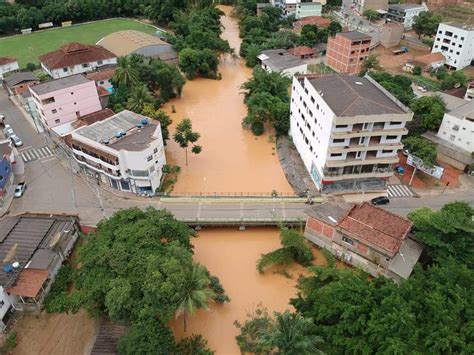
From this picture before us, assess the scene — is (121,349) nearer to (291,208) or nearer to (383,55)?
(291,208)

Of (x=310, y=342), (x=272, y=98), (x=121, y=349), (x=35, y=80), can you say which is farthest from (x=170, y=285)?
(x=35, y=80)

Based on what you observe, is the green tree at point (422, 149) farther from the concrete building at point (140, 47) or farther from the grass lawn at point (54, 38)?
the grass lawn at point (54, 38)

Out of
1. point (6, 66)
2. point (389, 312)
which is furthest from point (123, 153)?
point (6, 66)

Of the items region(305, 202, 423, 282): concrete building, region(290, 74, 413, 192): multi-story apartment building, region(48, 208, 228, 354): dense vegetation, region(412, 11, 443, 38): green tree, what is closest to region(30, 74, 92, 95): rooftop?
region(48, 208, 228, 354): dense vegetation

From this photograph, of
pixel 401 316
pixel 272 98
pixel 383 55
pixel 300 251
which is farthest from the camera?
pixel 383 55

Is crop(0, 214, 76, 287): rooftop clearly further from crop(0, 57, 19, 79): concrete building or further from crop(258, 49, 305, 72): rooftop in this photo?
crop(258, 49, 305, 72): rooftop

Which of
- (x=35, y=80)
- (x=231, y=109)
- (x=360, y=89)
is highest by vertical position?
(x=360, y=89)

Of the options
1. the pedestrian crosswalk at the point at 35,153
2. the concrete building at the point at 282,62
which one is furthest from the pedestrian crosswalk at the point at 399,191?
the pedestrian crosswalk at the point at 35,153
